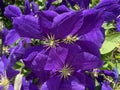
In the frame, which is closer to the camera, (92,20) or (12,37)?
(92,20)

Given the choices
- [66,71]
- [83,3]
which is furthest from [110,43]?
[66,71]

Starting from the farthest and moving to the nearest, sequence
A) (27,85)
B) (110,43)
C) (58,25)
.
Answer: (110,43), (27,85), (58,25)

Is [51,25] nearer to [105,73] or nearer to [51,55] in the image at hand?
[51,55]

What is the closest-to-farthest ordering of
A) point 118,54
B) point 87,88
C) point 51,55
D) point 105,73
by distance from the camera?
point 51,55
point 87,88
point 105,73
point 118,54

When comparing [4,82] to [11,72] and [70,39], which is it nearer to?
[11,72]

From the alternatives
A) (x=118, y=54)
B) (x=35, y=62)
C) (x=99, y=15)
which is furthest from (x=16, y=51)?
(x=118, y=54)

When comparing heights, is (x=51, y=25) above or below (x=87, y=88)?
above

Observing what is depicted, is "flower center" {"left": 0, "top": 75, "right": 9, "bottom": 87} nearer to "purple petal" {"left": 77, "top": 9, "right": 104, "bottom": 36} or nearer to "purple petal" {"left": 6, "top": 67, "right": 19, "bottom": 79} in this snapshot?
"purple petal" {"left": 6, "top": 67, "right": 19, "bottom": 79}
